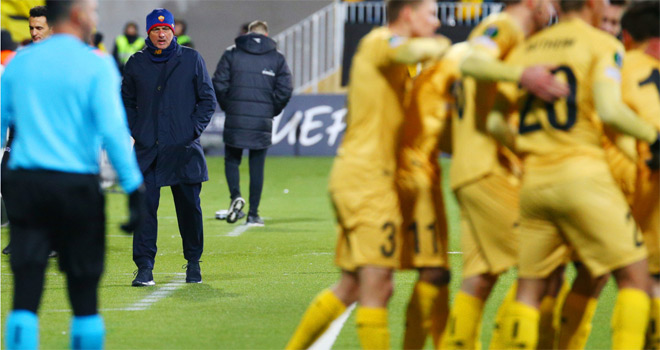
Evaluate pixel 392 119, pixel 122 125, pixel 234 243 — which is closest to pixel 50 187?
pixel 122 125

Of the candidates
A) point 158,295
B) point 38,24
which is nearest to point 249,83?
point 38,24

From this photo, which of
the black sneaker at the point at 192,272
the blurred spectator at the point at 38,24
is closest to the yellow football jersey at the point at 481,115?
the black sneaker at the point at 192,272

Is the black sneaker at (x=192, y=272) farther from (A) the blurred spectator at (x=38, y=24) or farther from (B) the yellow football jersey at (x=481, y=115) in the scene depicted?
(B) the yellow football jersey at (x=481, y=115)

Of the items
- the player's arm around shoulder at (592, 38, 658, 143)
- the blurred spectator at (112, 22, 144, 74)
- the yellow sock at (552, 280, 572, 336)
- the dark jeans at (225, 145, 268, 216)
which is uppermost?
the player's arm around shoulder at (592, 38, 658, 143)

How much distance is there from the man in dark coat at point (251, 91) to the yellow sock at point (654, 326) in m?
8.05

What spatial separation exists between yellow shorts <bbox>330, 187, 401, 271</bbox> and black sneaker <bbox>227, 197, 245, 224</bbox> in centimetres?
764

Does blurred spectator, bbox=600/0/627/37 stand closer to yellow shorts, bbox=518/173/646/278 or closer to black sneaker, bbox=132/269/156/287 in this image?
yellow shorts, bbox=518/173/646/278

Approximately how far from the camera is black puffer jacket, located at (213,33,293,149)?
13695 millimetres

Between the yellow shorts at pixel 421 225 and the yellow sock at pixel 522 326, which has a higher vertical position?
the yellow shorts at pixel 421 225

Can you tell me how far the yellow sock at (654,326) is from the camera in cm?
577

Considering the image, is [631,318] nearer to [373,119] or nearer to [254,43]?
[373,119]

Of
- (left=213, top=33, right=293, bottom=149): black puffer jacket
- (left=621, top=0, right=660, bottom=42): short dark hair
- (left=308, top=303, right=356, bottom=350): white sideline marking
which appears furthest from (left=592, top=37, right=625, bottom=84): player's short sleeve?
(left=213, top=33, right=293, bottom=149): black puffer jacket

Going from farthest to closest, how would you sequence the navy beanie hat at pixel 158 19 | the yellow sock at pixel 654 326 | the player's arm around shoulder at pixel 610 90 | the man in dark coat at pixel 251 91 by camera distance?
the man in dark coat at pixel 251 91 < the navy beanie hat at pixel 158 19 < the yellow sock at pixel 654 326 < the player's arm around shoulder at pixel 610 90

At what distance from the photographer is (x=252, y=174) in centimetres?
1335
